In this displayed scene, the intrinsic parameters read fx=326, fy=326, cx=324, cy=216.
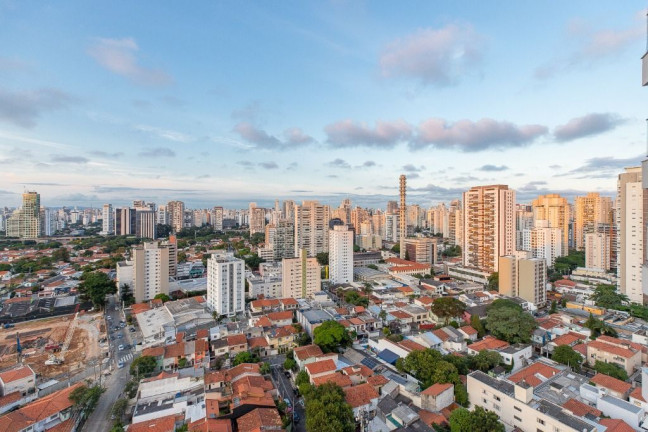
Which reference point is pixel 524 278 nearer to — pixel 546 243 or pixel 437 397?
pixel 546 243

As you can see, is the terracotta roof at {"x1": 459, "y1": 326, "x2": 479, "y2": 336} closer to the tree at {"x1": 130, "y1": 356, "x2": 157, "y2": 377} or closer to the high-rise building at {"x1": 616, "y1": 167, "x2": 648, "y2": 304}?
the high-rise building at {"x1": 616, "y1": 167, "x2": 648, "y2": 304}

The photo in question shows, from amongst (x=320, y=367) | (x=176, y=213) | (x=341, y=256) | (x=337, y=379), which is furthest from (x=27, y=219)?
(x=337, y=379)

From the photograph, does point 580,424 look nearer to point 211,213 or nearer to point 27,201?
point 27,201

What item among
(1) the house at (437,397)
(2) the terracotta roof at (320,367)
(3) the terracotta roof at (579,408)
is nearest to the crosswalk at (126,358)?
(2) the terracotta roof at (320,367)

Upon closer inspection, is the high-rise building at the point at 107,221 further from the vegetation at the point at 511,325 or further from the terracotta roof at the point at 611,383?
the terracotta roof at the point at 611,383

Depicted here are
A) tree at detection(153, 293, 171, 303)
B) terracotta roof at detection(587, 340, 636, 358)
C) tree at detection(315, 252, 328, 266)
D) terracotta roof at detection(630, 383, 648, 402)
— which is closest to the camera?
terracotta roof at detection(630, 383, 648, 402)

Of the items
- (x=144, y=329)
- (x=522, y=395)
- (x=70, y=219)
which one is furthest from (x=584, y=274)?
(x=70, y=219)

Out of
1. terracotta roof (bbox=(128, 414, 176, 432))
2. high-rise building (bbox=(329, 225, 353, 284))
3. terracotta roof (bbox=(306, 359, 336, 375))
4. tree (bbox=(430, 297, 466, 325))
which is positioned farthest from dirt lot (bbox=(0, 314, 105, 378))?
tree (bbox=(430, 297, 466, 325))
